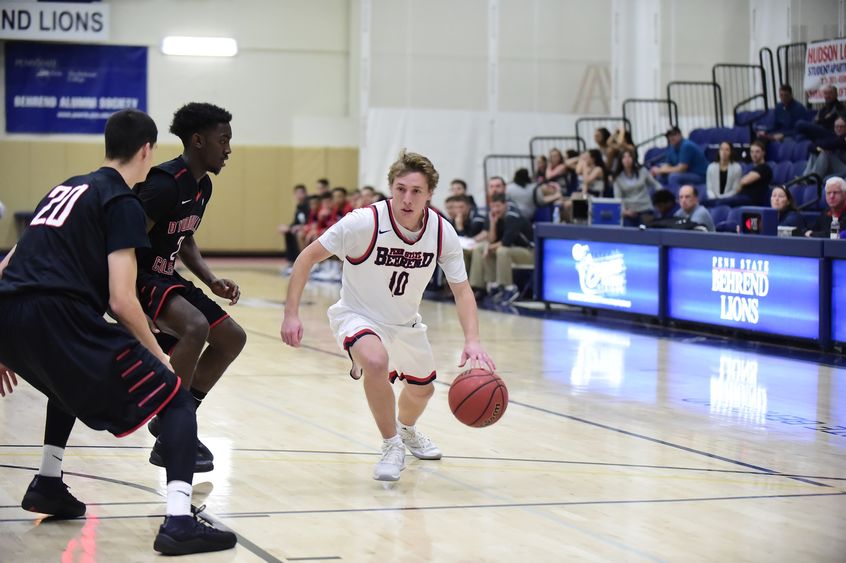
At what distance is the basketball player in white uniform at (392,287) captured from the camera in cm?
608

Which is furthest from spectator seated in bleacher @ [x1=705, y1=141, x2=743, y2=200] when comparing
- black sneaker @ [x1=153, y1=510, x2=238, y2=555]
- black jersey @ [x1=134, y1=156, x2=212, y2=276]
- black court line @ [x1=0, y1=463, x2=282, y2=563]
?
black sneaker @ [x1=153, y1=510, x2=238, y2=555]

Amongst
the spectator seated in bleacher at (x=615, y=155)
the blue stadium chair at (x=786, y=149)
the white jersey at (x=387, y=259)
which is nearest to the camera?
the white jersey at (x=387, y=259)

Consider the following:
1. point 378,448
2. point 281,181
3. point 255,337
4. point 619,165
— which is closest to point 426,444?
point 378,448

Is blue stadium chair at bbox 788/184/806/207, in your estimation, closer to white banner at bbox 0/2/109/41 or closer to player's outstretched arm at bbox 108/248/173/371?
player's outstretched arm at bbox 108/248/173/371

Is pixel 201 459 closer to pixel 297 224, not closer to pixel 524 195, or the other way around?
pixel 524 195

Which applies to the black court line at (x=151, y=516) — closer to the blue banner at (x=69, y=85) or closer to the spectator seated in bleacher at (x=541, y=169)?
the spectator seated in bleacher at (x=541, y=169)

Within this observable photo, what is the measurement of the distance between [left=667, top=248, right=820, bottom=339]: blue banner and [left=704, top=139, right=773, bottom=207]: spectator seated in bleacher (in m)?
2.61

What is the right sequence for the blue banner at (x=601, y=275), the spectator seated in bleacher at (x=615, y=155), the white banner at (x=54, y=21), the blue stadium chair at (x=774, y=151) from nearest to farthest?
the blue banner at (x=601, y=275), the blue stadium chair at (x=774, y=151), the spectator seated in bleacher at (x=615, y=155), the white banner at (x=54, y=21)

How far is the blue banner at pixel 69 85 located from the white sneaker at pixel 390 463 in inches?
791

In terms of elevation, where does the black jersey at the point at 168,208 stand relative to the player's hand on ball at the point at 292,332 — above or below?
above

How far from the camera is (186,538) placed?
4.64 m

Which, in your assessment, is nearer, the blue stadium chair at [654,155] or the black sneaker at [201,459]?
the black sneaker at [201,459]

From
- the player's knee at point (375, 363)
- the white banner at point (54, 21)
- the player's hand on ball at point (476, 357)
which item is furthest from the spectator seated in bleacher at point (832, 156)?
the white banner at point (54, 21)

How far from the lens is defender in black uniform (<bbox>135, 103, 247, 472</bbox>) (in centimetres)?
614
